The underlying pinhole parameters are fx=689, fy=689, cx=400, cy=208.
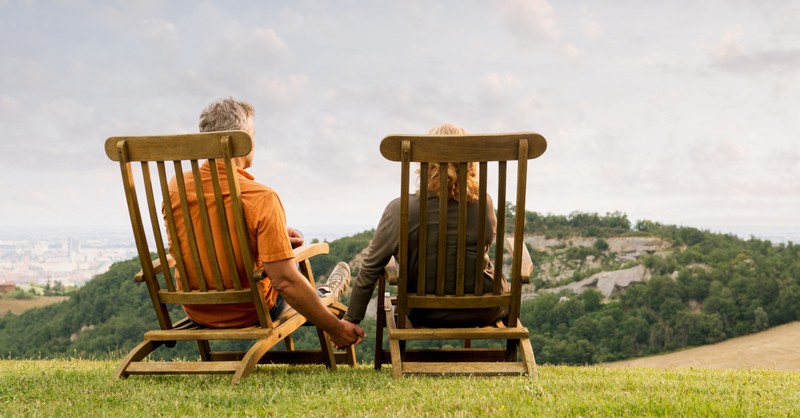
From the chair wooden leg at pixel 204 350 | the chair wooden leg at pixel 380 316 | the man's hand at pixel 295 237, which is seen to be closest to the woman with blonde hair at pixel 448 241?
the chair wooden leg at pixel 380 316

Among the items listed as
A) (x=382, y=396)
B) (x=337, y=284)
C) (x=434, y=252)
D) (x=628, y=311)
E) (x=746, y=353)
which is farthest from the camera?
(x=628, y=311)

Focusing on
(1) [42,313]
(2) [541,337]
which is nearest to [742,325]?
(2) [541,337]

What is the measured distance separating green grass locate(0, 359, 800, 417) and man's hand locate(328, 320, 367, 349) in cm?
22

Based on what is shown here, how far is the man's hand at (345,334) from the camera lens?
3822 mm

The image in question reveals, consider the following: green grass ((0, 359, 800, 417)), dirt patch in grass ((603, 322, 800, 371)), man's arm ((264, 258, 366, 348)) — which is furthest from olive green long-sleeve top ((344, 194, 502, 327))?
dirt patch in grass ((603, 322, 800, 371))

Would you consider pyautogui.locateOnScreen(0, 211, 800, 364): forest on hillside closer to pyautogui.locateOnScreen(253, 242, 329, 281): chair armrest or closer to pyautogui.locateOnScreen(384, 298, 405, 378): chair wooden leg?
pyautogui.locateOnScreen(253, 242, 329, 281): chair armrest

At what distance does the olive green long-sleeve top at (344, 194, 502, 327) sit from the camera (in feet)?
11.9

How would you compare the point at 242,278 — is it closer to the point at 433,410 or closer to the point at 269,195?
the point at 269,195

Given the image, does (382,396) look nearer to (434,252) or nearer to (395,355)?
(395,355)

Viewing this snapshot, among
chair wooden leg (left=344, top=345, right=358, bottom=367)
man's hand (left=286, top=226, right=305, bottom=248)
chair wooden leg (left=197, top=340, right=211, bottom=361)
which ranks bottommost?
chair wooden leg (left=344, top=345, right=358, bottom=367)

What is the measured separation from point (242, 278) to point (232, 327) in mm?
335

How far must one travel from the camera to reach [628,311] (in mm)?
41750

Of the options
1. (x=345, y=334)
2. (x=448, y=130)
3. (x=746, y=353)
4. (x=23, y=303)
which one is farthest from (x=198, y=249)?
(x=23, y=303)

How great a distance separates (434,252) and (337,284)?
1114mm
